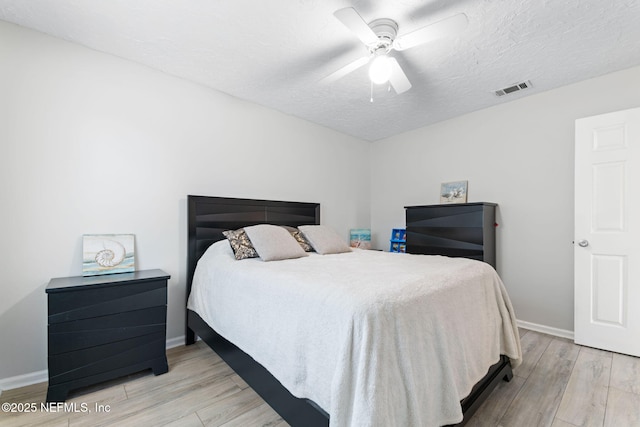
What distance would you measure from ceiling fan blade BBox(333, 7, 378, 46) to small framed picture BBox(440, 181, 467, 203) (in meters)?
2.36

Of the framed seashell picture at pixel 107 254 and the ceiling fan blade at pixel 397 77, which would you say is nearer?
the ceiling fan blade at pixel 397 77

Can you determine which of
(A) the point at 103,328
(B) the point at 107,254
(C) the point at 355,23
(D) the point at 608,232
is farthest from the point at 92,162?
(D) the point at 608,232

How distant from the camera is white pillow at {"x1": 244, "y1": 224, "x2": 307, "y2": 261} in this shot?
236 centimetres

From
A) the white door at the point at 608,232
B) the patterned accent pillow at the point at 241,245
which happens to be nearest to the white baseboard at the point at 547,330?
the white door at the point at 608,232

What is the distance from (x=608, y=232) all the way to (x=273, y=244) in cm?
298

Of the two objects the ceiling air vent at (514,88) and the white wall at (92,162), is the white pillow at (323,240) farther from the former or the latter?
the ceiling air vent at (514,88)

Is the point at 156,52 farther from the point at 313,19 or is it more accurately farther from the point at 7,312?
the point at 7,312

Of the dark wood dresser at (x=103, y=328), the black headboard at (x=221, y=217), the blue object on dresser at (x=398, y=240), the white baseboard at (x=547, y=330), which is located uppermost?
the black headboard at (x=221, y=217)

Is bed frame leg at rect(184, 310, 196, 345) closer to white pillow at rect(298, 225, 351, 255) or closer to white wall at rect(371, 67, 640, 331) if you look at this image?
white pillow at rect(298, 225, 351, 255)

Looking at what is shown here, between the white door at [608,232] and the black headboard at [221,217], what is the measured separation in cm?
293

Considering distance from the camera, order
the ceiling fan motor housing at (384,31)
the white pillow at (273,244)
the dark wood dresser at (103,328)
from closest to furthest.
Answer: the dark wood dresser at (103,328), the ceiling fan motor housing at (384,31), the white pillow at (273,244)

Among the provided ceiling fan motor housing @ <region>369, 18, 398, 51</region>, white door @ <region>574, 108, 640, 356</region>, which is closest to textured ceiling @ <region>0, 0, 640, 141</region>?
ceiling fan motor housing @ <region>369, 18, 398, 51</region>

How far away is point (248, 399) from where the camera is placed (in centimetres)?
181

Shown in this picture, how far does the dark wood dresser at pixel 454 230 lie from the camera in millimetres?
3037
